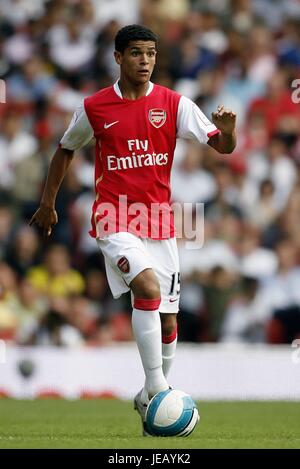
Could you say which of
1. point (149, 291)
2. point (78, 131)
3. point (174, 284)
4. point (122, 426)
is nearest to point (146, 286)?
point (149, 291)

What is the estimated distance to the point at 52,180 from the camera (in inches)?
347

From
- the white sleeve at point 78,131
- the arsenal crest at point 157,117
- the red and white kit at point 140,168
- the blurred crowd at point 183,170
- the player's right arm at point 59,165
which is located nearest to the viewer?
the red and white kit at point 140,168

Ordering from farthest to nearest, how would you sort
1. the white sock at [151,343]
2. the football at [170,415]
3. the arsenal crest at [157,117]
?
the arsenal crest at [157,117]
the white sock at [151,343]
the football at [170,415]

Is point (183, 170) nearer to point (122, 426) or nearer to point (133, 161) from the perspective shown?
point (122, 426)

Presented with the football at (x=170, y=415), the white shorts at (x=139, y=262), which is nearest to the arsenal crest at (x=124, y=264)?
the white shorts at (x=139, y=262)

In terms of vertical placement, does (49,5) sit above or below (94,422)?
above

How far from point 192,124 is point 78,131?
2.63 ft

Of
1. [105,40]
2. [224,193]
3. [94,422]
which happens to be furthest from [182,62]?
[94,422]

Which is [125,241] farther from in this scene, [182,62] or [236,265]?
[182,62]

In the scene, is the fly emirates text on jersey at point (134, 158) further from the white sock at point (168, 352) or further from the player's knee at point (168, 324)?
the white sock at point (168, 352)

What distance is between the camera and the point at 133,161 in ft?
27.2

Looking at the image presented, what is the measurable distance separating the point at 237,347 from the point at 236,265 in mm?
1403

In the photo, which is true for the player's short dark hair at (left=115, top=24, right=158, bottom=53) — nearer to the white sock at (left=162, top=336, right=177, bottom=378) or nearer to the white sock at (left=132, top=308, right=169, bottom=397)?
the white sock at (left=132, top=308, right=169, bottom=397)

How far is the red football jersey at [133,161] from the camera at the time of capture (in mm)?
8242
